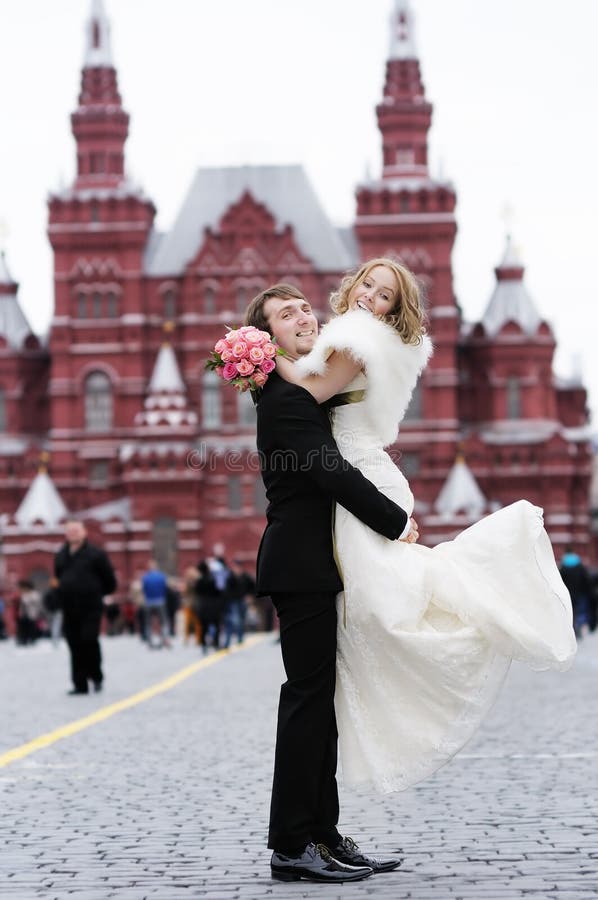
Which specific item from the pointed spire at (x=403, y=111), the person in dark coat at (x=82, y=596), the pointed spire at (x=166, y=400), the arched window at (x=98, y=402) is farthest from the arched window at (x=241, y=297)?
the person in dark coat at (x=82, y=596)

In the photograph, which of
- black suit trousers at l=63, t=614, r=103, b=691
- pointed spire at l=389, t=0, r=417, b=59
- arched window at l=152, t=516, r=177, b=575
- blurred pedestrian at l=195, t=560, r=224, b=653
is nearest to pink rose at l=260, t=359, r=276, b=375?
black suit trousers at l=63, t=614, r=103, b=691

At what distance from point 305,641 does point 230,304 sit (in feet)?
209

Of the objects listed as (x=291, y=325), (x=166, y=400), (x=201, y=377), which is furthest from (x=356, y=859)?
(x=201, y=377)

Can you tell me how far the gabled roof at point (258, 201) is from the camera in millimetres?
71062

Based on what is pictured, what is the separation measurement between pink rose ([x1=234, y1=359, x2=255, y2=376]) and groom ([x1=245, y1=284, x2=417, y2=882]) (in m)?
0.12

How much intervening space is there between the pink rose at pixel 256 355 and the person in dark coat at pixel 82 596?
35.2 feet

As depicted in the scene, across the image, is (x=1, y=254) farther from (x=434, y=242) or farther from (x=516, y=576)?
(x=516, y=576)

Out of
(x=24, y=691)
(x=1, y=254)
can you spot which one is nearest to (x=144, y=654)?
(x=24, y=691)

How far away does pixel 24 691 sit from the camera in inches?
744

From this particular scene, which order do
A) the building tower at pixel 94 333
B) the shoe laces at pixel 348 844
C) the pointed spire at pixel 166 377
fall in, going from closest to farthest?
the shoe laces at pixel 348 844, the pointed spire at pixel 166 377, the building tower at pixel 94 333

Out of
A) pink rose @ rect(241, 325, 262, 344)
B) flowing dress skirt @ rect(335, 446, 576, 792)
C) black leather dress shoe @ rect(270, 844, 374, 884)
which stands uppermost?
pink rose @ rect(241, 325, 262, 344)

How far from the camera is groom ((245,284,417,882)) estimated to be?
6309mm

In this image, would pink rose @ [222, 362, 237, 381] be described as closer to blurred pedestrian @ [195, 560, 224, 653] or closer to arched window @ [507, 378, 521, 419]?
blurred pedestrian @ [195, 560, 224, 653]

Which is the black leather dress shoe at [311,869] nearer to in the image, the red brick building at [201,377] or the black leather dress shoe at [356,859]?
the black leather dress shoe at [356,859]
